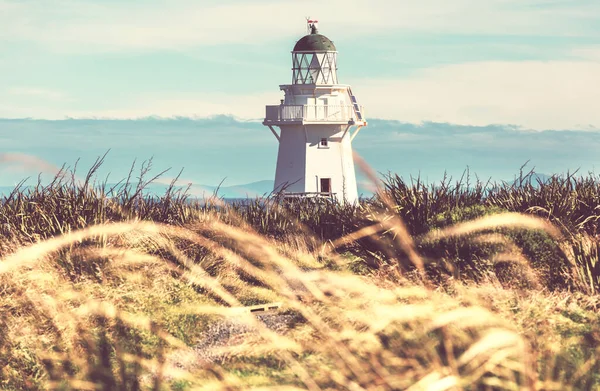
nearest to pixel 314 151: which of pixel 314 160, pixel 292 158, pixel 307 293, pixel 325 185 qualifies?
pixel 314 160

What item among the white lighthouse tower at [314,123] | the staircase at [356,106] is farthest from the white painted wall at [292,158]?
the staircase at [356,106]

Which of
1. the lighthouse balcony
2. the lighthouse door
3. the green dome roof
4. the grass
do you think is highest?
the green dome roof

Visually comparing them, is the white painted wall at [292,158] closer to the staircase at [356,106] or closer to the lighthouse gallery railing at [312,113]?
the lighthouse gallery railing at [312,113]

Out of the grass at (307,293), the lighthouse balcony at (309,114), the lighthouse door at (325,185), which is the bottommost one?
the lighthouse door at (325,185)

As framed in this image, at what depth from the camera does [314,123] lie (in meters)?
36.4

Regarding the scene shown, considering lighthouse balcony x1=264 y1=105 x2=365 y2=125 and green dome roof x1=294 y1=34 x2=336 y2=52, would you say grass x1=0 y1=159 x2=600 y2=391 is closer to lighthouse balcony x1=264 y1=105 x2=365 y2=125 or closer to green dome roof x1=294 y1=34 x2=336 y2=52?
lighthouse balcony x1=264 y1=105 x2=365 y2=125

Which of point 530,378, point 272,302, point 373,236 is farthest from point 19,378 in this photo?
point 373,236

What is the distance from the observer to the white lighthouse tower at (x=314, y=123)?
36.6 meters

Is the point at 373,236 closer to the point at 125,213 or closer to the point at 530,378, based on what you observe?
the point at 125,213

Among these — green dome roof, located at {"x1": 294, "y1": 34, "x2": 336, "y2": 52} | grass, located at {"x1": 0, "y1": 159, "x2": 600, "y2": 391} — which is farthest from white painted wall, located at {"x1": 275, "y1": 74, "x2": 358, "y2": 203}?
grass, located at {"x1": 0, "y1": 159, "x2": 600, "y2": 391}

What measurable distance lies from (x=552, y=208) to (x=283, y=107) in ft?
86.1

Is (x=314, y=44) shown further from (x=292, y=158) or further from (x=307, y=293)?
(x=307, y=293)

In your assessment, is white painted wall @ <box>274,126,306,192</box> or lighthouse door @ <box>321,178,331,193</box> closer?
white painted wall @ <box>274,126,306,192</box>

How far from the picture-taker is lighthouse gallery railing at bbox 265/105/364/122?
1438 inches
